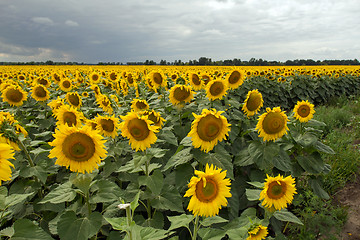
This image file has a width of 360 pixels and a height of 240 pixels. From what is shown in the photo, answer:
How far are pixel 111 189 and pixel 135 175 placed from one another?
66cm

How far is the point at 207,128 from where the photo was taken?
227 cm

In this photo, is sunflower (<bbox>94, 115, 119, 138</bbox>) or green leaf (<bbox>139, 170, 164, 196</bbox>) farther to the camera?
sunflower (<bbox>94, 115, 119, 138</bbox>)

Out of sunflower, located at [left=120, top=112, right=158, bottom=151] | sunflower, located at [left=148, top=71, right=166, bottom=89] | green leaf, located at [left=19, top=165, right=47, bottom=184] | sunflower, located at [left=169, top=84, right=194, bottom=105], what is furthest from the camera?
sunflower, located at [left=148, top=71, right=166, bottom=89]

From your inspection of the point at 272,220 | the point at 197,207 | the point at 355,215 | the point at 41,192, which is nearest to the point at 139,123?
the point at 197,207

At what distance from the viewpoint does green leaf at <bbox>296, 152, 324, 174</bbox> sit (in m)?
3.14

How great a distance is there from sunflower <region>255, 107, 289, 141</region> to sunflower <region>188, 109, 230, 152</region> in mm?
717

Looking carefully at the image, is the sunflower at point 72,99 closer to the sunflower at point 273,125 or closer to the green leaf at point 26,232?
the green leaf at point 26,232

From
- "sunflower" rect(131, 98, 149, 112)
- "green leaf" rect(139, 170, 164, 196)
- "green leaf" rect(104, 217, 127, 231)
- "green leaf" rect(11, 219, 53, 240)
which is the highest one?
"sunflower" rect(131, 98, 149, 112)

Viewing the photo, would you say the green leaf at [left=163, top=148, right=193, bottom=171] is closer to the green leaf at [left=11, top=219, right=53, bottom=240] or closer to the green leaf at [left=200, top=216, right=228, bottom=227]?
the green leaf at [left=200, top=216, right=228, bottom=227]

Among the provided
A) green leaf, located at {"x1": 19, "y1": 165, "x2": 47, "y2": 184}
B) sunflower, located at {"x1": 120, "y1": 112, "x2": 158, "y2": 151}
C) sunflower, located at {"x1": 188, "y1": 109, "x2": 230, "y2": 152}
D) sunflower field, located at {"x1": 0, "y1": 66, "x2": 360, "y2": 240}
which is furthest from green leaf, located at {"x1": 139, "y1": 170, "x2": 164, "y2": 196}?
green leaf, located at {"x1": 19, "y1": 165, "x2": 47, "y2": 184}

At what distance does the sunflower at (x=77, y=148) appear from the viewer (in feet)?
6.42

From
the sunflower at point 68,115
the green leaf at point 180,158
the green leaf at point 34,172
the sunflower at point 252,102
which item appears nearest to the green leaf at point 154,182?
the green leaf at point 180,158

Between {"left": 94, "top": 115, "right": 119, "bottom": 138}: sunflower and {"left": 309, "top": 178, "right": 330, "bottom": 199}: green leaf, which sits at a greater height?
{"left": 94, "top": 115, "right": 119, "bottom": 138}: sunflower

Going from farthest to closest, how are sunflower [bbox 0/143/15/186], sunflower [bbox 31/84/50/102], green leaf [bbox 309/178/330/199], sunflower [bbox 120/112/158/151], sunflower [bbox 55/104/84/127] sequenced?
sunflower [bbox 31/84/50/102]
green leaf [bbox 309/178/330/199]
sunflower [bbox 55/104/84/127]
sunflower [bbox 120/112/158/151]
sunflower [bbox 0/143/15/186]
